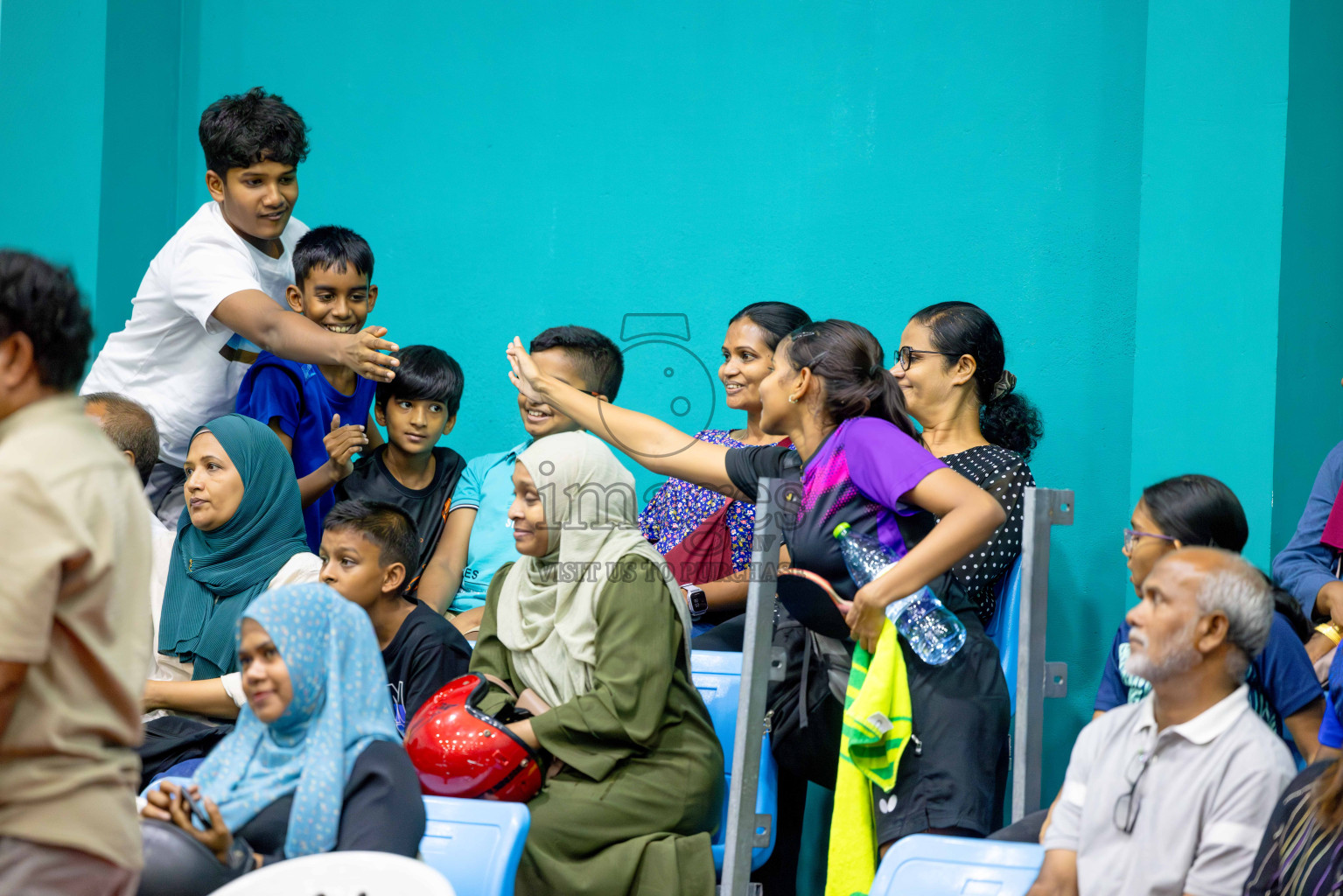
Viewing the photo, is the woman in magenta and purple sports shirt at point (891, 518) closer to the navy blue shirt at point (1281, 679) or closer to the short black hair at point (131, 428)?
the navy blue shirt at point (1281, 679)

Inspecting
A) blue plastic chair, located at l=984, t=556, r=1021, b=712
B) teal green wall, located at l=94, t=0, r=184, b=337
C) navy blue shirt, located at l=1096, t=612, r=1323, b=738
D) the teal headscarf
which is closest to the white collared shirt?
navy blue shirt, located at l=1096, t=612, r=1323, b=738

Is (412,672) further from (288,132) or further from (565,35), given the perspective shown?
(565,35)

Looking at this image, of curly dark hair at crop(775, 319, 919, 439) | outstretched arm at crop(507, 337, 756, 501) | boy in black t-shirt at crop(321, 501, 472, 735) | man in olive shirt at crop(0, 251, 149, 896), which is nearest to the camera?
man in olive shirt at crop(0, 251, 149, 896)

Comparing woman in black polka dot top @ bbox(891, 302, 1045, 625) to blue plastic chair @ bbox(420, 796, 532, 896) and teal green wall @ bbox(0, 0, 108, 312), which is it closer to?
blue plastic chair @ bbox(420, 796, 532, 896)

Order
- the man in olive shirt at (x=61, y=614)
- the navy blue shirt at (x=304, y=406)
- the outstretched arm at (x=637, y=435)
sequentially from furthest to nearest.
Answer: the navy blue shirt at (x=304, y=406) → the outstretched arm at (x=637, y=435) → the man in olive shirt at (x=61, y=614)

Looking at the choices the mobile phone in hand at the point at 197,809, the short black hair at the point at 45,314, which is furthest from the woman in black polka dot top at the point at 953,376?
the short black hair at the point at 45,314

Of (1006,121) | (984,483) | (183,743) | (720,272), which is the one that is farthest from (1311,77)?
(183,743)

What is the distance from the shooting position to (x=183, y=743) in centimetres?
273

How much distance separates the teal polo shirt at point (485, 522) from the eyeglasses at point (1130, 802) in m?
1.84

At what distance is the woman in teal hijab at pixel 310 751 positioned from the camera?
79.5 inches

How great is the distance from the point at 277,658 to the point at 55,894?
0.65 meters

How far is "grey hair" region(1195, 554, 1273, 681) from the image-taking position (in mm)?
2027

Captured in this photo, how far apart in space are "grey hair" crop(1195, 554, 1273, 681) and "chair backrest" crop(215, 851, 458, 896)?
4.22 feet

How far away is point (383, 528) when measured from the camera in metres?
2.96
